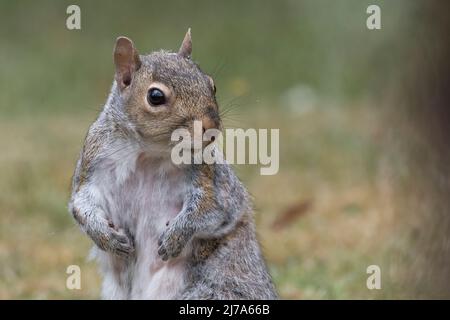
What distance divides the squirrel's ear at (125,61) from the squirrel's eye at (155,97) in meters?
0.20

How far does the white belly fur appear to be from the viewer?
446 cm

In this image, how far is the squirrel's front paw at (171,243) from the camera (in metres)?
4.33

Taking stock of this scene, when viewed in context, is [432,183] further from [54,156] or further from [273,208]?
[54,156]

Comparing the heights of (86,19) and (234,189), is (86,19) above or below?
above

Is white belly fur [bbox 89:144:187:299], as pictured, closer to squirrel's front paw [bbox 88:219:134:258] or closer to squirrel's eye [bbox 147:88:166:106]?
squirrel's front paw [bbox 88:219:134:258]

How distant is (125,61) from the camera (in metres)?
4.41

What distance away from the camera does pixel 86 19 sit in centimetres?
1277

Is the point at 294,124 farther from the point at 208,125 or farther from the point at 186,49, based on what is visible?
the point at 208,125

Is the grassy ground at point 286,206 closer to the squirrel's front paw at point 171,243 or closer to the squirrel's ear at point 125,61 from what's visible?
the squirrel's front paw at point 171,243

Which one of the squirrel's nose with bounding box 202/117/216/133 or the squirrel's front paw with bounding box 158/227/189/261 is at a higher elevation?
the squirrel's nose with bounding box 202/117/216/133

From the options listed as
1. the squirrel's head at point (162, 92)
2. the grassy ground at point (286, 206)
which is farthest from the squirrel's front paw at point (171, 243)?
the grassy ground at point (286, 206)

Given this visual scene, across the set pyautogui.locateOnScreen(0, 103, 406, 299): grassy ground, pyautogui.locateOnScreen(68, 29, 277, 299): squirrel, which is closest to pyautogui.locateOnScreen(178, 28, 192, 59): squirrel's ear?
pyautogui.locateOnScreen(68, 29, 277, 299): squirrel
